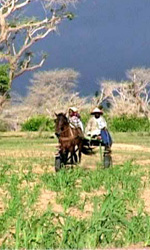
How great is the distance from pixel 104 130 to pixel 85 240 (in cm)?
987

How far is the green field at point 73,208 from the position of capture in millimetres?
7133

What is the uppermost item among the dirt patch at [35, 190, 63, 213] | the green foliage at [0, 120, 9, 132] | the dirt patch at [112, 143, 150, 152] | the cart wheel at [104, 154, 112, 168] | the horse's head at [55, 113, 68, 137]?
the green foliage at [0, 120, 9, 132]

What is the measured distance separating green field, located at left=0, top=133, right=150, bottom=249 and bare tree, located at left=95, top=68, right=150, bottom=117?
46.4m

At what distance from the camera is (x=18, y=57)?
38625 millimetres

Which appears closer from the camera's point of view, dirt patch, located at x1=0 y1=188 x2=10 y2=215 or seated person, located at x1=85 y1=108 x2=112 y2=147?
dirt patch, located at x1=0 y1=188 x2=10 y2=215

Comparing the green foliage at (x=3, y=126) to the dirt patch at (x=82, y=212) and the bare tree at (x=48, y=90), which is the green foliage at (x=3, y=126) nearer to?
the bare tree at (x=48, y=90)

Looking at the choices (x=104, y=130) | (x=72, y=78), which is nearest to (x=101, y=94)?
(x=72, y=78)

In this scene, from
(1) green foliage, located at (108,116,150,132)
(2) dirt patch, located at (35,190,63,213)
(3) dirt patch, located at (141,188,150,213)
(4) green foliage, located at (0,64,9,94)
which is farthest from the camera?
(1) green foliage, located at (108,116,150,132)

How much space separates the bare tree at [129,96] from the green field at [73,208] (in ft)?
152

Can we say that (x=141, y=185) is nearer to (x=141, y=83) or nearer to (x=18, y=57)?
(x=18, y=57)

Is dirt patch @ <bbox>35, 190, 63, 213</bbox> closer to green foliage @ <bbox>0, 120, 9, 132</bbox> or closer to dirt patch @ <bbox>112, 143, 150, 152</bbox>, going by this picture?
dirt patch @ <bbox>112, 143, 150, 152</bbox>

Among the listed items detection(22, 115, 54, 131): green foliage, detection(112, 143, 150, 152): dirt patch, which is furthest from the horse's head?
detection(22, 115, 54, 131): green foliage

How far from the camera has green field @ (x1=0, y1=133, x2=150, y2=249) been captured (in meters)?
7.13

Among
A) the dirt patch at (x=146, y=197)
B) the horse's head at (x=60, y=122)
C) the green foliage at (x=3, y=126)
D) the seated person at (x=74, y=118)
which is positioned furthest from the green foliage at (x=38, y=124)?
the dirt patch at (x=146, y=197)
